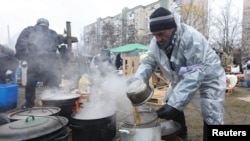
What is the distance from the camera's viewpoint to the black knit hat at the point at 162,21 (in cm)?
242

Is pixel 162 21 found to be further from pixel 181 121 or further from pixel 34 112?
pixel 34 112

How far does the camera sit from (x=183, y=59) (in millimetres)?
2613

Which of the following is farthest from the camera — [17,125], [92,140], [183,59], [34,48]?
[34,48]

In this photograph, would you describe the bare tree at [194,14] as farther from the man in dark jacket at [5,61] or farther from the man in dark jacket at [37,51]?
the man in dark jacket at [37,51]

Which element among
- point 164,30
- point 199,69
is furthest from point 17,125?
point 199,69

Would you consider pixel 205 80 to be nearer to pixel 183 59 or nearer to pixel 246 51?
pixel 183 59

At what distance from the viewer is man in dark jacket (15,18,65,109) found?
5098 mm

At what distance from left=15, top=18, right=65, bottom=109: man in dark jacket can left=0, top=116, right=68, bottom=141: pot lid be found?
2.87m

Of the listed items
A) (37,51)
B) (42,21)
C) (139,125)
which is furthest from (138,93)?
(42,21)

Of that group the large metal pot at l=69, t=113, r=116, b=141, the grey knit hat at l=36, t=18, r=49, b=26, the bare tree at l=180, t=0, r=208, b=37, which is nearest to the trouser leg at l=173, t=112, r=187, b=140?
the large metal pot at l=69, t=113, r=116, b=141

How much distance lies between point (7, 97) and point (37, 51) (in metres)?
1.48

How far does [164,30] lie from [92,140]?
5.82 ft

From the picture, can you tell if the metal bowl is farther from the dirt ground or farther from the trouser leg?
the dirt ground

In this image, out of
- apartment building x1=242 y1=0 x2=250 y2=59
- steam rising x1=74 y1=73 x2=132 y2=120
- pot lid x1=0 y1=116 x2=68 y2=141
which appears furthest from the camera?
apartment building x1=242 y1=0 x2=250 y2=59
